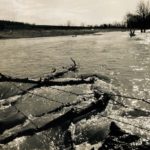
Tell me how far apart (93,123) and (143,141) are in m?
3.18

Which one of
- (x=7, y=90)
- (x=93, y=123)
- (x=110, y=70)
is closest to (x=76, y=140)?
(x=93, y=123)

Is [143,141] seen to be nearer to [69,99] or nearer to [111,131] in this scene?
[111,131]

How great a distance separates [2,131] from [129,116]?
19.7 ft

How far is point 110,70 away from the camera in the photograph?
31.2 meters

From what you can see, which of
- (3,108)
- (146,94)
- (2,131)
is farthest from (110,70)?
(2,131)

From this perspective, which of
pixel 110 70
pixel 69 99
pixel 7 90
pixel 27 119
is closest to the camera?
pixel 27 119

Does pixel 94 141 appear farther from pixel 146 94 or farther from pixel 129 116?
pixel 146 94

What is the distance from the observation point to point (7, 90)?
2262 cm

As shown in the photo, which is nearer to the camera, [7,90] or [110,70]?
[7,90]

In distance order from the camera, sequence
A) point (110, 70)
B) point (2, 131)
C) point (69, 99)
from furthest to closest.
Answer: point (110, 70) → point (69, 99) → point (2, 131)

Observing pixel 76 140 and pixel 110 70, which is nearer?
pixel 76 140

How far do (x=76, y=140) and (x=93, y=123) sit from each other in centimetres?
217

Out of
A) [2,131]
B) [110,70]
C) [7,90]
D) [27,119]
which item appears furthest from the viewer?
[110,70]

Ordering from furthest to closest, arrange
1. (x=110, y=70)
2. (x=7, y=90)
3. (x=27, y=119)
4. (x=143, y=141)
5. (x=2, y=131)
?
(x=110, y=70) → (x=7, y=90) → (x=27, y=119) → (x=2, y=131) → (x=143, y=141)
